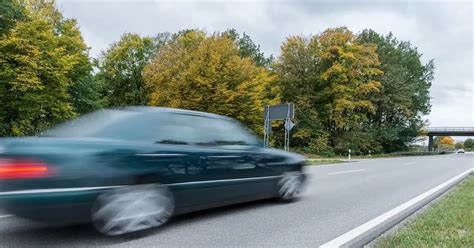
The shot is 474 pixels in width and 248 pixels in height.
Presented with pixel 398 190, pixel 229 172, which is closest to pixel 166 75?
pixel 398 190

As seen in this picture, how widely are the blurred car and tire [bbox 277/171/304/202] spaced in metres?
0.64

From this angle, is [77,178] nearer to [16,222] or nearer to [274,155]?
[16,222]

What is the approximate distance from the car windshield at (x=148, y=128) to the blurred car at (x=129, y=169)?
0.01 m

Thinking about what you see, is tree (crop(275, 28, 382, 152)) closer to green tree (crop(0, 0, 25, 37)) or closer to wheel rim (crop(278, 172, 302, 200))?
green tree (crop(0, 0, 25, 37))

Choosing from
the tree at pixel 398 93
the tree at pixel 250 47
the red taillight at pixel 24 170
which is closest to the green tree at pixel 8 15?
the red taillight at pixel 24 170

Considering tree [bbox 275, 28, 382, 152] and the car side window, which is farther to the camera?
tree [bbox 275, 28, 382, 152]

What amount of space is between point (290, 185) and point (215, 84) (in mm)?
25319

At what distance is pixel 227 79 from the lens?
32344 millimetres

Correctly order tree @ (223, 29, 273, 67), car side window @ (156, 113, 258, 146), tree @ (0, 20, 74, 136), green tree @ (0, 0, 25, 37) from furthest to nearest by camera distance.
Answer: tree @ (223, 29, 273, 67) → green tree @ (0, 0, 25, 37) → tree @ (0, 20, 74, 136) → car side window @ (156, 113, 258, 146)

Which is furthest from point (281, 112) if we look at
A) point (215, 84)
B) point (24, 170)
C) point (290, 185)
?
point (24, 170)

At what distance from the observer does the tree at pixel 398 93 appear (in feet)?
148

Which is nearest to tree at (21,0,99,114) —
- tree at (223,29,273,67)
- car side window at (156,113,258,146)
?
tree at (223,29,273,67)

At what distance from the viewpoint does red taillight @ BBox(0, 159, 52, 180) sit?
3.73m

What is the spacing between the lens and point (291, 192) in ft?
23.3
